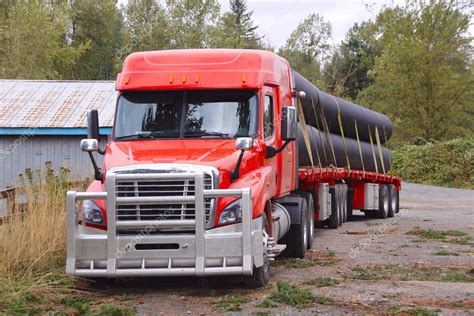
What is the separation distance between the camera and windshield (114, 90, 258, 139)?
1013cm

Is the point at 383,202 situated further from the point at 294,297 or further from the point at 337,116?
the point at 294,297

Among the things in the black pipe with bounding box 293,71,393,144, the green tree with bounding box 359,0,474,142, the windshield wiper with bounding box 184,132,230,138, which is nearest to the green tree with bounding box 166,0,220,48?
the green tree with bounding box 359,0,474,142

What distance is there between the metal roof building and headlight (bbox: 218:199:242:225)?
13.0 m

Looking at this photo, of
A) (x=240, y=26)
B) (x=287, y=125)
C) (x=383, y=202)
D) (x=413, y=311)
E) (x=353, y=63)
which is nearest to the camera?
(x=413, y=311)

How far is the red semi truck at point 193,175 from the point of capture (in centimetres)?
882

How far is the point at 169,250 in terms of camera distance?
8.84m

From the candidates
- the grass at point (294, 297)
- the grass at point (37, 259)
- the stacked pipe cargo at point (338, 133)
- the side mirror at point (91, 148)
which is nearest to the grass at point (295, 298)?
the grass at point (294, 297)

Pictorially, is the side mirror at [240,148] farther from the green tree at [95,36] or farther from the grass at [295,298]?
the green tree at [95,36]

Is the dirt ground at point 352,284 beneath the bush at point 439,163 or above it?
beneath

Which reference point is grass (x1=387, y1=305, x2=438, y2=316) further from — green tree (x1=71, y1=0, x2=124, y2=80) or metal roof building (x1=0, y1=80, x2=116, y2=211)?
green tree (x1=71, y1=0, x2=124, y2=80)

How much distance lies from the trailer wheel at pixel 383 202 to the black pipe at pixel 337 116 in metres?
1.50

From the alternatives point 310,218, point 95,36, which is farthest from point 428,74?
point 310,218

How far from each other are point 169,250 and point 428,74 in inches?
1674

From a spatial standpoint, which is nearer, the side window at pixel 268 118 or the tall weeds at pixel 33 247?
the tall weeds at pixel 33 247
